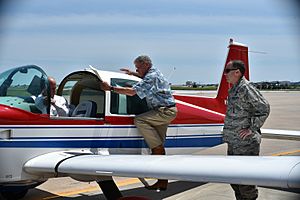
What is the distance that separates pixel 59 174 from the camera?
4719 mm

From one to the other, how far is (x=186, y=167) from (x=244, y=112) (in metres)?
0.88

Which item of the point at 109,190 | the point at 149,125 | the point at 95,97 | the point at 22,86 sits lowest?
the point at 109,190

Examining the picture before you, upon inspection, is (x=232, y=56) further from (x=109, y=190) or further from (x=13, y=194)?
(x=13, y=194)

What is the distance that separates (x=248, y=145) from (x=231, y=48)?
143 inches

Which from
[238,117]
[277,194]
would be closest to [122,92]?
[238,117]

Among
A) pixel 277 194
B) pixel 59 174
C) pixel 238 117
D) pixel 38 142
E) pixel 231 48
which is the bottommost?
pixel 277 194

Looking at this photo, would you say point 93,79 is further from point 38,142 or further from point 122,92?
point 38,142

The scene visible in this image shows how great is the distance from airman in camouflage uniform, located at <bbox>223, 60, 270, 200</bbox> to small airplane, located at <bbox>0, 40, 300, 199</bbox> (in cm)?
45

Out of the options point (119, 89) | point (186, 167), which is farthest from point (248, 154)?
point (119, 89)

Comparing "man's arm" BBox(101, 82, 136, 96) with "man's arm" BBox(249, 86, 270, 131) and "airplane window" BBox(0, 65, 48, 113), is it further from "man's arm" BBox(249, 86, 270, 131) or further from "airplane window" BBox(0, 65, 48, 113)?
"man's arm" BBox(249, 86, 270, 131)

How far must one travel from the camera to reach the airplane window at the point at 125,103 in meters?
5.31

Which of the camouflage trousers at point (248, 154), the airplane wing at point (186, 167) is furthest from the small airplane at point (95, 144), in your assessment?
the camouflage trousers at point (248, 154)

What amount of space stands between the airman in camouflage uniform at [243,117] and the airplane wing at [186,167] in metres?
0.46

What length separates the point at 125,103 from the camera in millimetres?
5422
